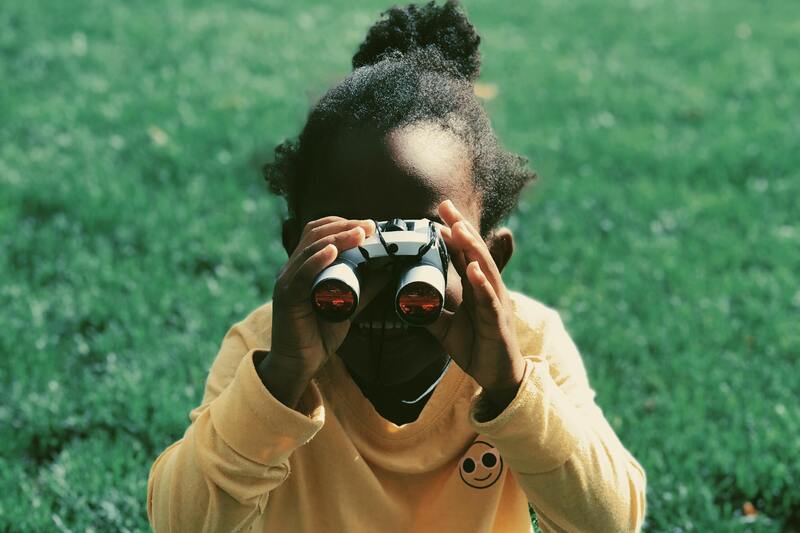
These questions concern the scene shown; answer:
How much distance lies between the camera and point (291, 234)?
243cm

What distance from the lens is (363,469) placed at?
2.38 m

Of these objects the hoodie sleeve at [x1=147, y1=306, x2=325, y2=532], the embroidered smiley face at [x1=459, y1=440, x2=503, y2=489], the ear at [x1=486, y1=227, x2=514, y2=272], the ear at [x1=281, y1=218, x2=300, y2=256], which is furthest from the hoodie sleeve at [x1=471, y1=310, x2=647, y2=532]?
the ear at [x1=281, y1=218, x2=300, y2=256]

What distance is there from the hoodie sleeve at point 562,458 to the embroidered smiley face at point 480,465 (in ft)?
0.51

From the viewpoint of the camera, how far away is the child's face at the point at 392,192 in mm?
2146

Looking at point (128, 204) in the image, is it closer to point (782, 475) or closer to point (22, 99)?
point (22, 99)

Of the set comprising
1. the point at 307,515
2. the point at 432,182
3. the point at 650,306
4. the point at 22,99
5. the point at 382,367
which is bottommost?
the point at 22,99

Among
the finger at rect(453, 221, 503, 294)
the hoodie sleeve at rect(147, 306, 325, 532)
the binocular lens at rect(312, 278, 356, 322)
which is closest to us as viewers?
the binocular lens at rect(312, 278, 356, 322)

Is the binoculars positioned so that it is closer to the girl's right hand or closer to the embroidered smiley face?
the girl's right hand

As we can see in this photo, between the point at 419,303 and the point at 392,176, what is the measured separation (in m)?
0.36

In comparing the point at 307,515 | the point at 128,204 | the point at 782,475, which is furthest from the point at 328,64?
the point at 307,515

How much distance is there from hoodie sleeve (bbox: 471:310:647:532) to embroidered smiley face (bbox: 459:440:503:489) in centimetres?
15

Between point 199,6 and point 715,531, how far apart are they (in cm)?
642

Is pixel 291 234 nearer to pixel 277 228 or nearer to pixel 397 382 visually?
pixel 397 382

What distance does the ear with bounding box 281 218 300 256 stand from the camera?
2.40 metres
